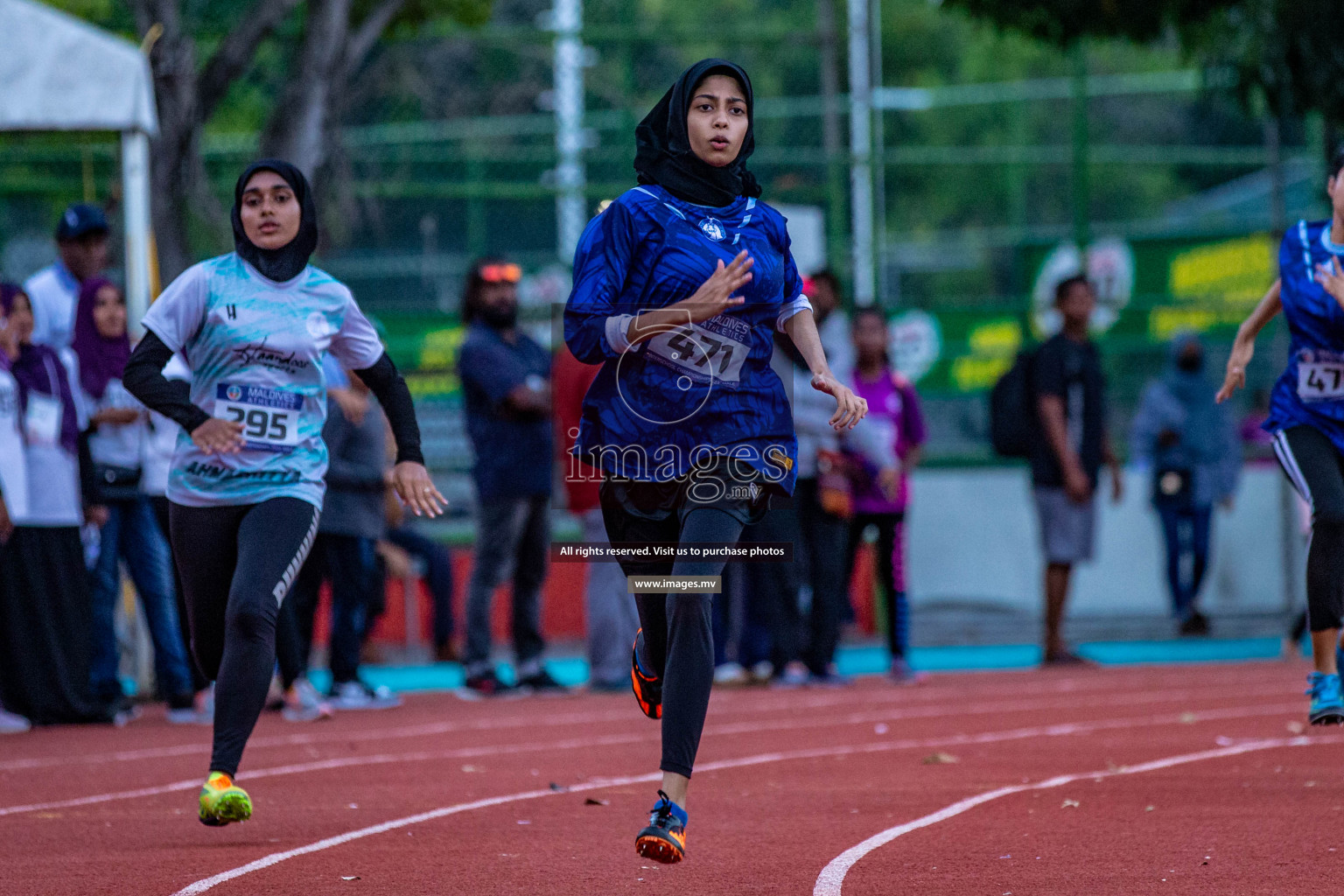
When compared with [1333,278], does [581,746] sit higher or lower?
lower

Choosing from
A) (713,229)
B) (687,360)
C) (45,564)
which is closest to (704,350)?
(687,360)

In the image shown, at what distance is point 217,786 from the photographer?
5781 mm

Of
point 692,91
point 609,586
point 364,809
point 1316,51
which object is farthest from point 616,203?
point 1316,51

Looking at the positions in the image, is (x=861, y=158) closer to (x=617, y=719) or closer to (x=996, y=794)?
(x=617, y=719)

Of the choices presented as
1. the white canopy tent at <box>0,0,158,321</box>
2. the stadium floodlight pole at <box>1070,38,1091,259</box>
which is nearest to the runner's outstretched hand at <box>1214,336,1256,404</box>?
the white canopy tent at <box>0,0,158,321</box>

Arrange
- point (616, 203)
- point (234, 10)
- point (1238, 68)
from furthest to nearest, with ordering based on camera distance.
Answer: point (234, 10), point (1238, 68), point (616, 203)

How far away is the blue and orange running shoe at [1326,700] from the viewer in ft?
23.5

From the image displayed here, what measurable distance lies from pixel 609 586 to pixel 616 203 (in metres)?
6.17

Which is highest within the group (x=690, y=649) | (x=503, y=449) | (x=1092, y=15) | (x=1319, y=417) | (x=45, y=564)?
(x=1092, y=15)

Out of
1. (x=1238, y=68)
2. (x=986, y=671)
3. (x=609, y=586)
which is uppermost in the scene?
(x=1238, y=68)

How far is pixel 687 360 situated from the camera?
5277 millimetres

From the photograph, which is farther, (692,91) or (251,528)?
(251,528)

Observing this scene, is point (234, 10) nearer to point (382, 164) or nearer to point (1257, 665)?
point (382, 164)

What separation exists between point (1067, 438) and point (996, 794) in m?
5.99
